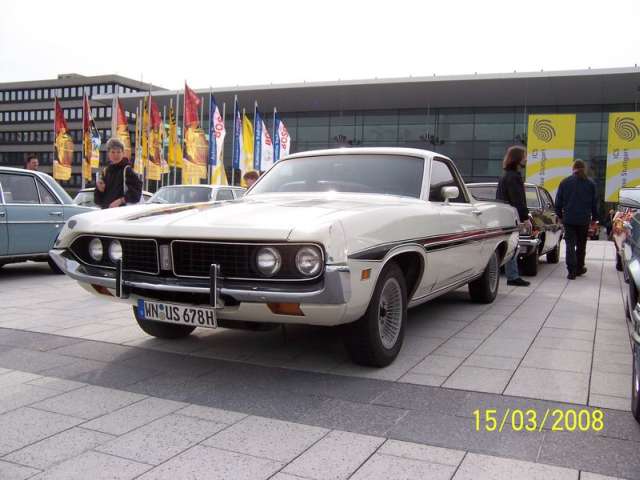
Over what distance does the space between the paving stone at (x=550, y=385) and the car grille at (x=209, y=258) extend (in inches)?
72.2

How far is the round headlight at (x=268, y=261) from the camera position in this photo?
357 centimetres

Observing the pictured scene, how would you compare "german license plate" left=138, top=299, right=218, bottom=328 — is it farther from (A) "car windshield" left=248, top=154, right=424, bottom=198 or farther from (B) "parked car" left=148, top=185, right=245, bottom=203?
(B) "parked car" left=148, top=185, right=245, bottom=203

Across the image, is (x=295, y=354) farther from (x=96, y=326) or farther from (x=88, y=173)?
(x=88, y=173)

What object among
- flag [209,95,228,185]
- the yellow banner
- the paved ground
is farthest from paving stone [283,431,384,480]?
flag [209,95,228,185]

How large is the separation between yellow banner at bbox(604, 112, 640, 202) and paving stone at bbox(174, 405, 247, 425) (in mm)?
22012

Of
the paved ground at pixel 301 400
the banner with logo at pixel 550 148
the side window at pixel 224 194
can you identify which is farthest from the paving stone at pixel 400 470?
the banner with logo at pixel 550 148

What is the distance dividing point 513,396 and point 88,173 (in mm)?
28206

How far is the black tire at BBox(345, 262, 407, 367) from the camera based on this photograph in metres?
3.92

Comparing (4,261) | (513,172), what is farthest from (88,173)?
(513,172)

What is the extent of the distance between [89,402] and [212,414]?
2.54 feet

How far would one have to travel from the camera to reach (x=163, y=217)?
4.09 meters

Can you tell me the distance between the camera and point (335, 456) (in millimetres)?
2744

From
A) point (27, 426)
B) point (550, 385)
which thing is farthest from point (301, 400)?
point (550, 385)

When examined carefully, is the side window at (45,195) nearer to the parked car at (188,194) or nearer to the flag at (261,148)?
the parked car at (188,194)
